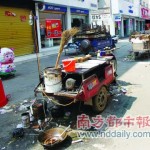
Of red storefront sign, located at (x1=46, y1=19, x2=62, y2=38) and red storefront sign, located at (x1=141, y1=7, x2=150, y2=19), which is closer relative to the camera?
red storefront sign, located at (x1=46, y1=19, x2=62, y2=38)

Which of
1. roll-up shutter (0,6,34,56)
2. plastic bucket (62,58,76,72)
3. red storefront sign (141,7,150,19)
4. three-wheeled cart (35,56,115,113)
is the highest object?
red storefront sign (141,7,150,19)

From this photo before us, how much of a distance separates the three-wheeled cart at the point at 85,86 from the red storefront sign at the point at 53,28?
49.1ft

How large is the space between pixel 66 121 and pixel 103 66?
1.68 metres

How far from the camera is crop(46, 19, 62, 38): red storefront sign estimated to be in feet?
67.4

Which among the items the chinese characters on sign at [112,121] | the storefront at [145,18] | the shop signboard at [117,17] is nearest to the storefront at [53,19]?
the shop signboard at [117,17]

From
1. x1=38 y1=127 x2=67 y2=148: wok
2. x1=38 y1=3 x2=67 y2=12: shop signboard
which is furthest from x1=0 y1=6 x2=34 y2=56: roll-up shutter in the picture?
x1=38 y1=127 x2=67 y2=148: wok

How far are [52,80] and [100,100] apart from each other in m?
1.29

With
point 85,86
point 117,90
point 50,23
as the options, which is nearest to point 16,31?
point 50,23

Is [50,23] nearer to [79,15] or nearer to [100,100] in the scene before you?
[79,15]

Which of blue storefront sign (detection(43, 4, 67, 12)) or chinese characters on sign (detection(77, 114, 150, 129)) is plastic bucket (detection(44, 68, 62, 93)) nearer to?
chinese characters on sign (detection(77, 114, 150, 129))

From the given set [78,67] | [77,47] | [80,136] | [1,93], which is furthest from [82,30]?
[80,136]

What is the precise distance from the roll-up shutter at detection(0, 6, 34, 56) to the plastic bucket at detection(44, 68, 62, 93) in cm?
1125

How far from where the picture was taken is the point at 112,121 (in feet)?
17.2

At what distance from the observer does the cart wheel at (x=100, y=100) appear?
5.55 m
